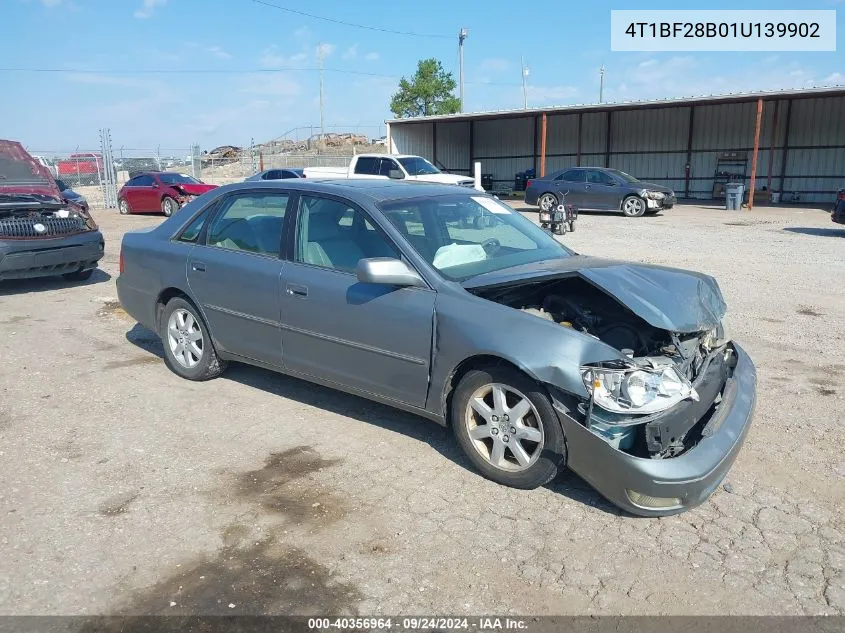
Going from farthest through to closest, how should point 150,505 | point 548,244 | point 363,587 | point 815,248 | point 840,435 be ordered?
point 815,248 < point 548,244 < point 840,435 < point 150,505 < point 363,587

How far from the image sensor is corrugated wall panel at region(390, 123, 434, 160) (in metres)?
33.9

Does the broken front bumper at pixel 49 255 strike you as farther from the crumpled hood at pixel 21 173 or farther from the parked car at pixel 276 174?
the parked car at pixel 276 174

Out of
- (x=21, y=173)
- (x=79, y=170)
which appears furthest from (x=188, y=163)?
(x=21, y=173)

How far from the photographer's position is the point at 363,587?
120 inches

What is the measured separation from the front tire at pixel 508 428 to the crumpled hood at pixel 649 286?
62 cm

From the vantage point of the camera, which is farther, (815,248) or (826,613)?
(815,248)

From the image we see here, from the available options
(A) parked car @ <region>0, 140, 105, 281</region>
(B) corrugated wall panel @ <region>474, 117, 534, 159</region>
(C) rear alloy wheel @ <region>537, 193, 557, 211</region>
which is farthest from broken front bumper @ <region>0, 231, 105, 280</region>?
(B) corrugated wall panel @ <region>474, 117, 534, 159</region>

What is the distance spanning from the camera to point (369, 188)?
484 centimetres

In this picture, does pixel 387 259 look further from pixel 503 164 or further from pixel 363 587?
pixel 503 164

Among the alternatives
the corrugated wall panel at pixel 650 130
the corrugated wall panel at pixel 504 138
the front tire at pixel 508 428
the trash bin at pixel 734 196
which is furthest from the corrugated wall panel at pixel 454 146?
the front tire at pixel 508 428

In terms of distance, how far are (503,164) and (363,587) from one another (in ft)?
108

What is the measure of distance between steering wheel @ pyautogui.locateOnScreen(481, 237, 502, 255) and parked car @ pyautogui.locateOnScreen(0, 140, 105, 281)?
6.90 m

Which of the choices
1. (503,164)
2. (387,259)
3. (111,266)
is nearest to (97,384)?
(387,259)

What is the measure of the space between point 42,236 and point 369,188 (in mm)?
6307
